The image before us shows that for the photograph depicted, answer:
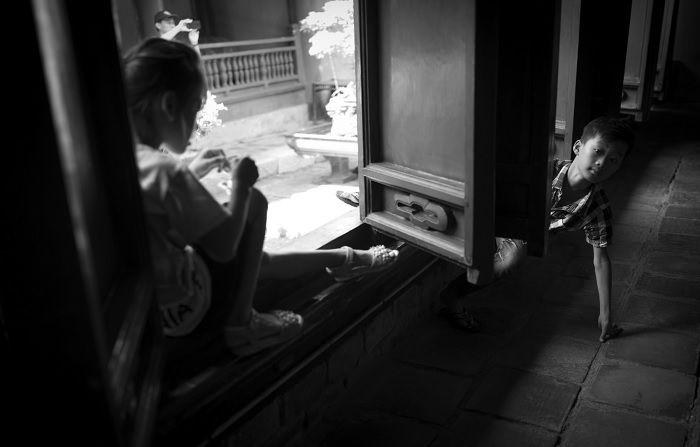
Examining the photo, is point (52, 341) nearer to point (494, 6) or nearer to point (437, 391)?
point (494, 6)

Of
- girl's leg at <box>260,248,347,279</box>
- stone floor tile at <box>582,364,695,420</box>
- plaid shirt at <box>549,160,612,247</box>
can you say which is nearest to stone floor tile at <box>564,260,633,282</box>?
plaid shirt at <box>549,160,612,247</box>

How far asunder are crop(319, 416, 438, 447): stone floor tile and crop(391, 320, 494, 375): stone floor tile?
1.68 feet

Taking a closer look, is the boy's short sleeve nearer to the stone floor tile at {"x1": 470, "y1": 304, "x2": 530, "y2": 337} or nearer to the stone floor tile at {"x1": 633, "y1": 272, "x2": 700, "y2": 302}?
the stone floor tile at {"x1": 470, "y1": 304, "x2": 530, "y2": 337}

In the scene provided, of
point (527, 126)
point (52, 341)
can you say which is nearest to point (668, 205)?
point (527, 126)

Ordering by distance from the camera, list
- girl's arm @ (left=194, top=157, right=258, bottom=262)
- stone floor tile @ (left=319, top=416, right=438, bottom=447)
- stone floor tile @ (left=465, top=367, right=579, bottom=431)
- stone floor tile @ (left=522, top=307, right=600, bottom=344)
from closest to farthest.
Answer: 1. girl's arm @ (left=194, top=157, right=258, bottom=262)
2. stone floor tile @ (left=319, top=416, right=438, bottom=447)
3. stone floor tile @ (left=465, top=367, right=579, bottom=431)
4. stone floor tile @ (left=522, top=307, right=600, bottom=344)

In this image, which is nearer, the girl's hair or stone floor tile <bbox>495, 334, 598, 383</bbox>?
the girl's hair

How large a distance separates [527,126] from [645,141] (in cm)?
557

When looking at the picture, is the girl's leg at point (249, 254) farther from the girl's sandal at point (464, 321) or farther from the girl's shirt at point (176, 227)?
the girl's sandal at point (464, 321)

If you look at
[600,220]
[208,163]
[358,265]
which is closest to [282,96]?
[600,220]

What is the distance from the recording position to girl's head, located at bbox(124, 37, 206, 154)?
178 cm

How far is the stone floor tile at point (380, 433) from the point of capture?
2.73 meters

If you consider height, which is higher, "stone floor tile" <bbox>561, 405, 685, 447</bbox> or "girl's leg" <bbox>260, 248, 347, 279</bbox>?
"girl's leg" <bbox>260, 248, 347, 279</bbox>

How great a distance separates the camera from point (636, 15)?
678 cm

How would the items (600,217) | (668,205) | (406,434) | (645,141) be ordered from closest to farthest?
(406,434) < (600,217) < (668,205) < (645,141)
